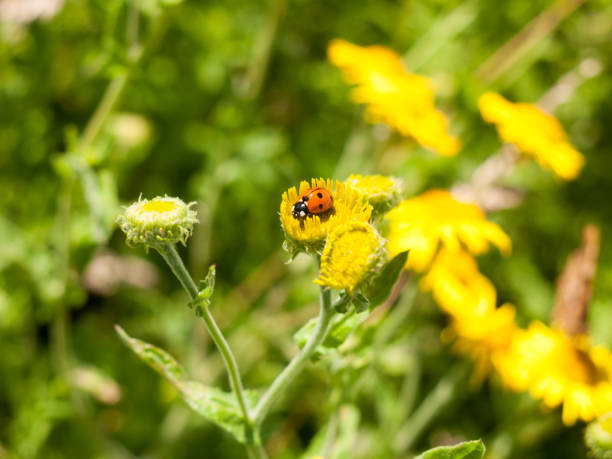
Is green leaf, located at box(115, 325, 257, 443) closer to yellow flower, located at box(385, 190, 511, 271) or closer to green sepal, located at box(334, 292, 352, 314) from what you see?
green sepal, located at box(334, 292, 352, 314)

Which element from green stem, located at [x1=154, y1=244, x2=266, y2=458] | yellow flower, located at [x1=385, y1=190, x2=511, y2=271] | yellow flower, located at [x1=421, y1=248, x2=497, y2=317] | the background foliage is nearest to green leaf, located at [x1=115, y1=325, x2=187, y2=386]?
green stem, located at [x1=154, y1=244, x2=266, y2=458]

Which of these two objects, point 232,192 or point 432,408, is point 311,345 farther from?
point 232,192

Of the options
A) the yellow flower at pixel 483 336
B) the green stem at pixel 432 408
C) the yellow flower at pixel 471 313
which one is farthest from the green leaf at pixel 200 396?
the yellow flower at pixel 483 336

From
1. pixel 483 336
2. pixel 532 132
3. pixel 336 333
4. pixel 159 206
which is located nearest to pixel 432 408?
pixel 483 336

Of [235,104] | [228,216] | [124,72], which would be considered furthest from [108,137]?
[228,216]

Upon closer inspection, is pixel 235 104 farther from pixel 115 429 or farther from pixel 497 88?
pixel 115 429

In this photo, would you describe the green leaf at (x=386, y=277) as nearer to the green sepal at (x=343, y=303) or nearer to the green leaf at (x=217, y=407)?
the green sepal at (x=343, y=303)
